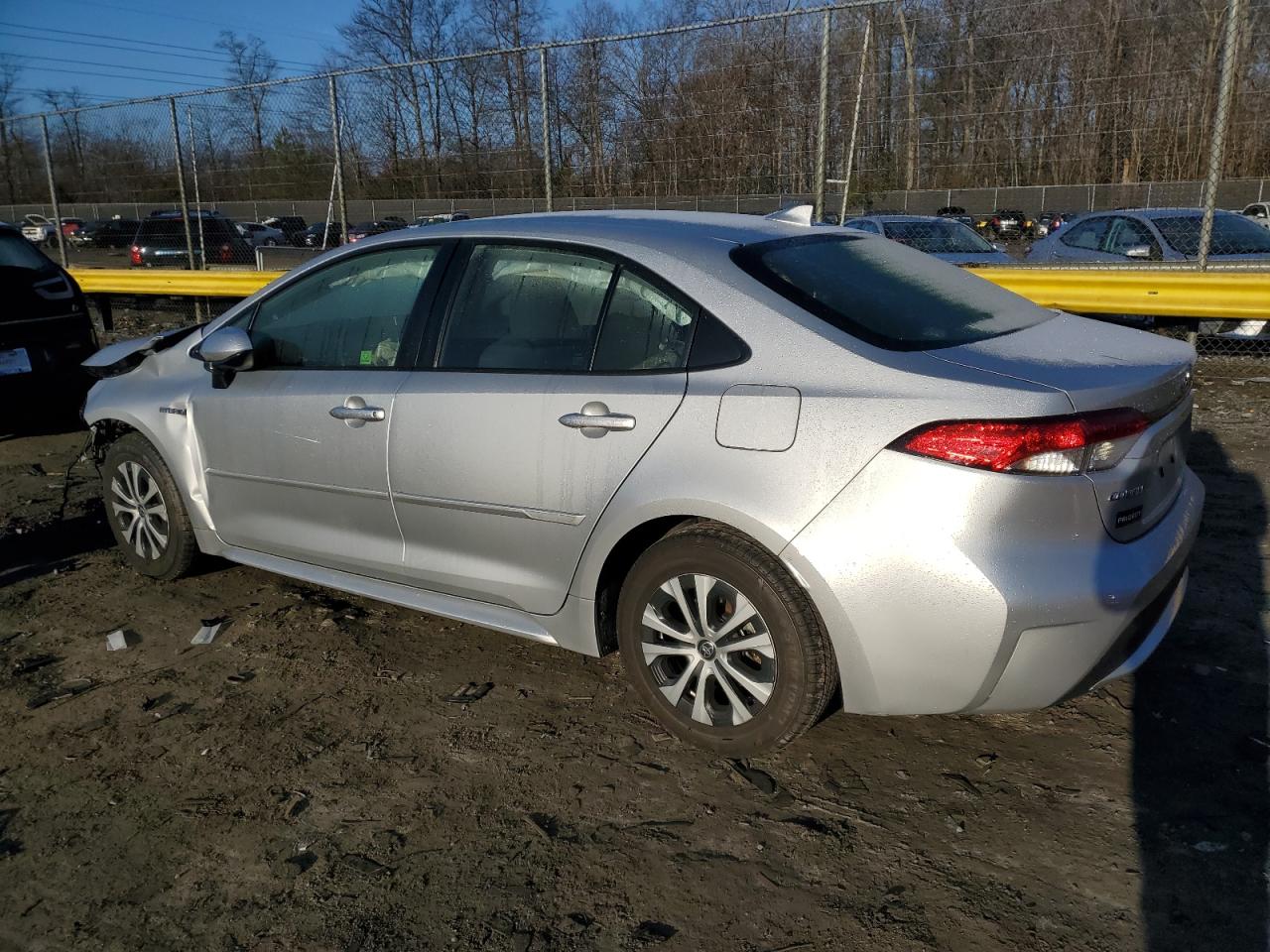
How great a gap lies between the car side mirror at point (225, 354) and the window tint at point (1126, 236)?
8315mm

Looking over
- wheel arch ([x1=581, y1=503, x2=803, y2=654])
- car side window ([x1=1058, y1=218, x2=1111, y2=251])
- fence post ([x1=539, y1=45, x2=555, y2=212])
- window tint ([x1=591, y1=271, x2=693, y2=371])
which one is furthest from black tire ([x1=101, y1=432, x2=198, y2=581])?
car side window ([x1=1058, y1=218, x2=1111, y2=251])

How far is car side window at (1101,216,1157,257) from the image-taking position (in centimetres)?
950

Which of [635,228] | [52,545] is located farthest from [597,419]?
[52,545]

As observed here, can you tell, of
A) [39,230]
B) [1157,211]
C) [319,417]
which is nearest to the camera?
[319,417]

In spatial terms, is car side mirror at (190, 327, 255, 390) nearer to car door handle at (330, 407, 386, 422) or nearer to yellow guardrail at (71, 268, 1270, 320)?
car door handle at (330, 407, 386, 422)

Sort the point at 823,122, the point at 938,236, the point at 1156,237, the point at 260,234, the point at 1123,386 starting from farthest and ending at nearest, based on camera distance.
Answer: the point at 260,234 < the point at 938,236 < the point at 1156,237 < the point at 823,122 < the point at 1123,386

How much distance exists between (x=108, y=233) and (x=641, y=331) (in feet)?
49.1

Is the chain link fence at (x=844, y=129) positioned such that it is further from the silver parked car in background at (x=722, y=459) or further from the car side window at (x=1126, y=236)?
the silver parked car in background at (x=722, y=459)

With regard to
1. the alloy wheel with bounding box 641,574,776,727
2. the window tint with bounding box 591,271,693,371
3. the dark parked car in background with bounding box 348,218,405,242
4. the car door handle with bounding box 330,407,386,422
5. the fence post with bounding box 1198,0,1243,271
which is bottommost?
the alloy wheel with bounding box 641,574,776,727

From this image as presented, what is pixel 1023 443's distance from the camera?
261cm

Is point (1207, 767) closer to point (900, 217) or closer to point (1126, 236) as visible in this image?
point (900, 217)

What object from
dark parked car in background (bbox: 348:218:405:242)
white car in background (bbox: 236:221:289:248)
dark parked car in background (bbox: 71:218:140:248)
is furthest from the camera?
dark parked car in background (bbox: 71:218:140:248)

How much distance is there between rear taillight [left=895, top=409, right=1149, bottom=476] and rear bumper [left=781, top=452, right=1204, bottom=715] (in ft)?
0.12

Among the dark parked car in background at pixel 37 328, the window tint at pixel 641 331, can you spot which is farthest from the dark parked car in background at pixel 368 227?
the window tint at pixel 641 331
